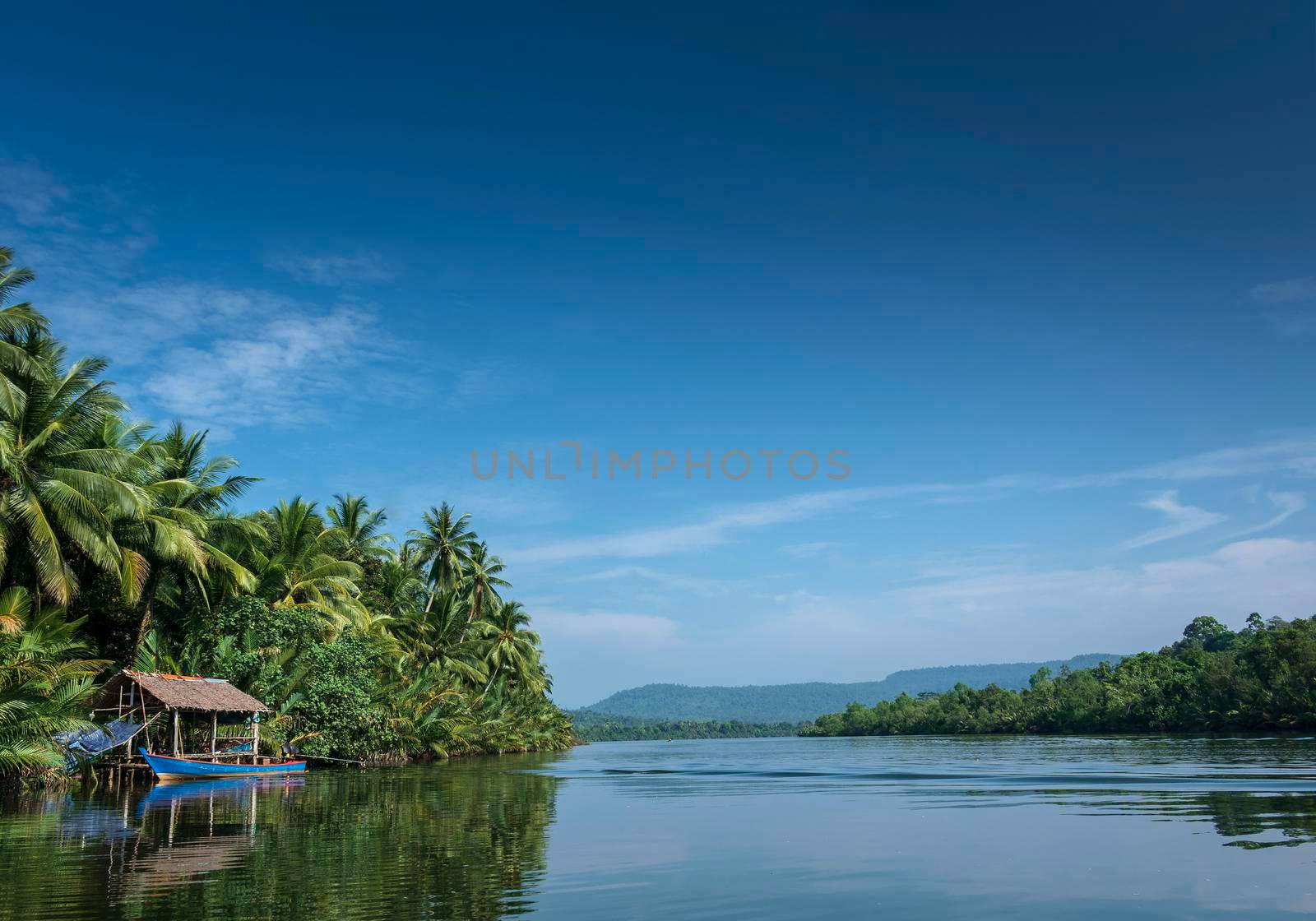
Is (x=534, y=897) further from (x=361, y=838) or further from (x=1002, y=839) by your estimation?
(x=1002, y=839)

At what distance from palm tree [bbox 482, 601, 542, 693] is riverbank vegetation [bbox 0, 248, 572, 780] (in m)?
11.0

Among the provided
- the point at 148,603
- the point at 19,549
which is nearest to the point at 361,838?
the point at 19,549

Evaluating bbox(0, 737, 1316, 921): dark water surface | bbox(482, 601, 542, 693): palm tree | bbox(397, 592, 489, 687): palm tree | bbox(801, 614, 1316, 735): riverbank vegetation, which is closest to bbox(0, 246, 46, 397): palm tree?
bbox(0, 737, 1316, 921): dark water surface

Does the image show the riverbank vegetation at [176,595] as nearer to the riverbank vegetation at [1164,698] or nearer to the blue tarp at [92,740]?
the blue tarp at [92,740]

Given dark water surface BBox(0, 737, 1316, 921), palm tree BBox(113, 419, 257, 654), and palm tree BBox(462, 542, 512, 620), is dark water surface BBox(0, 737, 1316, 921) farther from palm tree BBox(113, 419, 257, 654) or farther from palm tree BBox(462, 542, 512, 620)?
palm tree BBox(462, 542, 512, 620)

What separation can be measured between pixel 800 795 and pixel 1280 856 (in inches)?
525

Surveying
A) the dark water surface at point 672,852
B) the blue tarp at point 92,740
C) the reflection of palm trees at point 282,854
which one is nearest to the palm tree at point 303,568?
the blue tarp at point 92,740

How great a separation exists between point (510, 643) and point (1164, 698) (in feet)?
173

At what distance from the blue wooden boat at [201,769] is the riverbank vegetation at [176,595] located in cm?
311

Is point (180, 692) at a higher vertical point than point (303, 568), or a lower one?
lower

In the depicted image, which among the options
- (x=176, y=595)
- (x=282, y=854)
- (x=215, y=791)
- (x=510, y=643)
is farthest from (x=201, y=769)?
(x=510, y=643)

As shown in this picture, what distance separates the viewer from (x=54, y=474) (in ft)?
75.2

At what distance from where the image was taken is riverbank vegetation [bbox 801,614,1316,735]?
6431 centimetres

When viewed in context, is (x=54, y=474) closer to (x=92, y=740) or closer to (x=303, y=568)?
(x=92, y=740)
